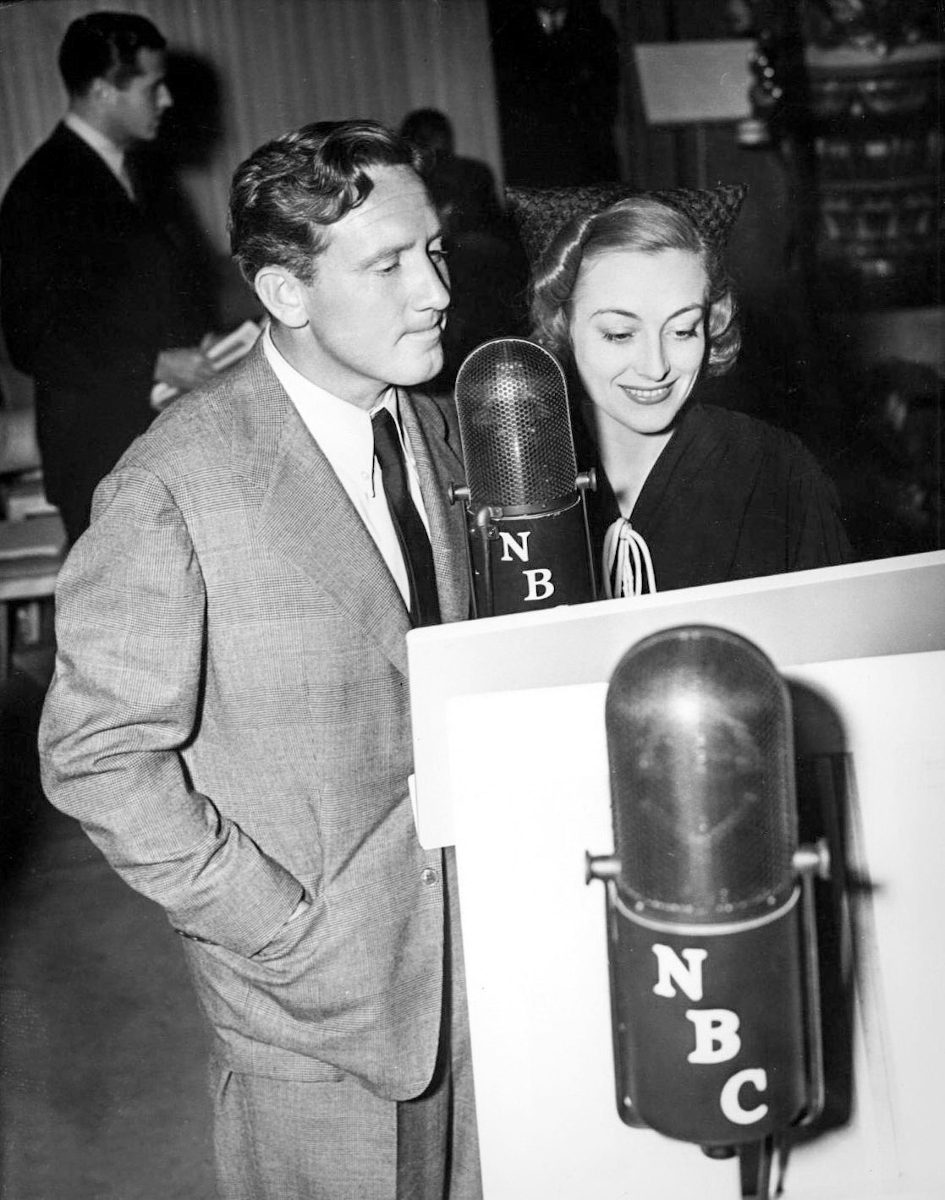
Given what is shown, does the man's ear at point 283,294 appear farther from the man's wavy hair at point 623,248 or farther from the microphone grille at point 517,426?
the man's wavy hair at point 623,248


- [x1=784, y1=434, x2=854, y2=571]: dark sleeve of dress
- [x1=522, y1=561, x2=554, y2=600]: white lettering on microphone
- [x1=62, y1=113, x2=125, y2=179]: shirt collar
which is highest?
[x1=62, y1=113, x2=125, y2=179]: shirt collar

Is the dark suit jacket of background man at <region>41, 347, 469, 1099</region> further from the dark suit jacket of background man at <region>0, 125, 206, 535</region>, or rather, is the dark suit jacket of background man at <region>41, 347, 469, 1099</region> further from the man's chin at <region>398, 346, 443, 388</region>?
the dark suit jacket of background man at <region>0, 125, 206, 535</region>

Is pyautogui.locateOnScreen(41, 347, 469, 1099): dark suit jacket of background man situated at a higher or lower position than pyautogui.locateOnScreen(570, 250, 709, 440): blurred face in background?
lower

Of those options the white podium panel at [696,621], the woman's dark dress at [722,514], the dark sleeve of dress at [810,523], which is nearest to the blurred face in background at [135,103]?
the woman's dark dress at [722,514]

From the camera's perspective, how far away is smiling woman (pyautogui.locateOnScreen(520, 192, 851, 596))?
1703 mm

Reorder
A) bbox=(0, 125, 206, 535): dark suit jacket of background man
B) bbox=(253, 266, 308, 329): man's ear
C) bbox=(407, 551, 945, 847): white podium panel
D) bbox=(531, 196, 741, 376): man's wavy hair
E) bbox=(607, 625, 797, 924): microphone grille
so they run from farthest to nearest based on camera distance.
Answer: bbox=(0, 125, 206, 535): dark suit jacket of background man, bbox=(531, 196, 741, 376): man's wavy hair, bbox=(253, 266, 308, 329): man's ear, bbox=(407, 551, 945, 847): white podium panel, bbox=(607, 625, 797, 924): microphone grille

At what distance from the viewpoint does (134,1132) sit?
2.55 meters

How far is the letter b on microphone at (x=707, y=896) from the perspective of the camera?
817mm

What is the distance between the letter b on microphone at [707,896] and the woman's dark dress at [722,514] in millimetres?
921

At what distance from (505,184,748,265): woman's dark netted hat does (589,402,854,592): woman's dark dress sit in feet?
0.94

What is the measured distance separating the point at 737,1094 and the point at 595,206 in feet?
4.10

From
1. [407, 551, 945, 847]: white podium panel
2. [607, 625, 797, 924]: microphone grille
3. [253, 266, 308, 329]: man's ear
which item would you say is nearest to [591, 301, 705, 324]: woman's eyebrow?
[253, 266, 308, 329]: man's ear

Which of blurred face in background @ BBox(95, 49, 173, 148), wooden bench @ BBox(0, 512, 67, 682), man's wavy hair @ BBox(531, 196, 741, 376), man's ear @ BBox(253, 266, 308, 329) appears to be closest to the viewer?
man's ear @ BBox(253, 266, 308, 329)

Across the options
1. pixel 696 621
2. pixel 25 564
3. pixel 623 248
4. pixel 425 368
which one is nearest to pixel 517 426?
pixel 425 368
